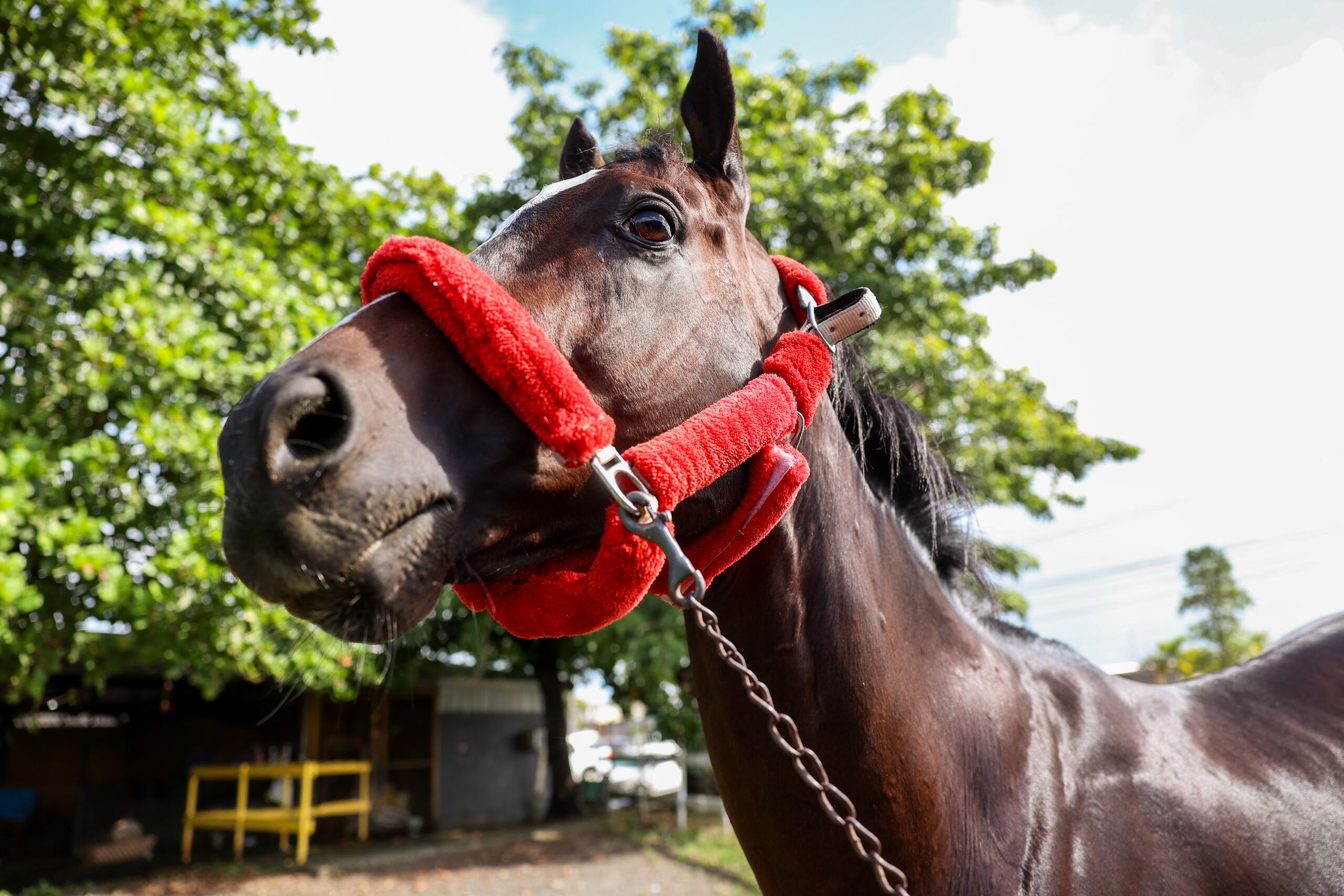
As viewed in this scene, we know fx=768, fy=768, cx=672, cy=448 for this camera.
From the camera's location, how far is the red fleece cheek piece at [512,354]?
3.88ft

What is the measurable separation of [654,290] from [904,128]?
410 inches

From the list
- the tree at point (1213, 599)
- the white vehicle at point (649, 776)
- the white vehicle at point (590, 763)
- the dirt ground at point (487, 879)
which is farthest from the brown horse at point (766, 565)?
the tree at point (1213, 599)

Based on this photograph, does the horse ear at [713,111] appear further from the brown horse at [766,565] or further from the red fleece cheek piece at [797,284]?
the red fleece cheek piece at [797,284]

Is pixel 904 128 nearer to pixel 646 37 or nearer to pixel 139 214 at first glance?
pixel 646 37

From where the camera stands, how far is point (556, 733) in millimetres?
15070

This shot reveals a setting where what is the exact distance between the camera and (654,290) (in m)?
1.48

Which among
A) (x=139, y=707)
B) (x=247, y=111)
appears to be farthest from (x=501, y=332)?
(x=139, y=707)

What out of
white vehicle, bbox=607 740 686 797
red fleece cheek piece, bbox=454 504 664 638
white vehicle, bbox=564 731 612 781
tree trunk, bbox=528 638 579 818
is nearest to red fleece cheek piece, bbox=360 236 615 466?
red fleece cheek piece, bbox=454 504 664 638

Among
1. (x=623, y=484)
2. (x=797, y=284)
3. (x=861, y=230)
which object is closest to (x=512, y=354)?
(x=623, y=484)

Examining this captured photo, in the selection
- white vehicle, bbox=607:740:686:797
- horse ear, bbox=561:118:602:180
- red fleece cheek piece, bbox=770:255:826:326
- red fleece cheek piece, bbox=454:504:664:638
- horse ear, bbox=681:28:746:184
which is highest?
horse ear, bbox=561:118:602:180

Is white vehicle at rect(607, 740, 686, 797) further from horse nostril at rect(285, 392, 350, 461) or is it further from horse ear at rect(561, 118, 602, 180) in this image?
horse nostril at rect(285, 392, 350, 461)

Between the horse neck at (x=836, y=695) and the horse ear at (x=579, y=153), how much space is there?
36.3 inches

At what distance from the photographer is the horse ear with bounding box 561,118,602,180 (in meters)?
2.04

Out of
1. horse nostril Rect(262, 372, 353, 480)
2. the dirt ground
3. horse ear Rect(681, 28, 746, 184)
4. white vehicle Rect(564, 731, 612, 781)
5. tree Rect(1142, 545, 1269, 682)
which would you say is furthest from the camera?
tree Rect(1142, 545, 1269, 682)
